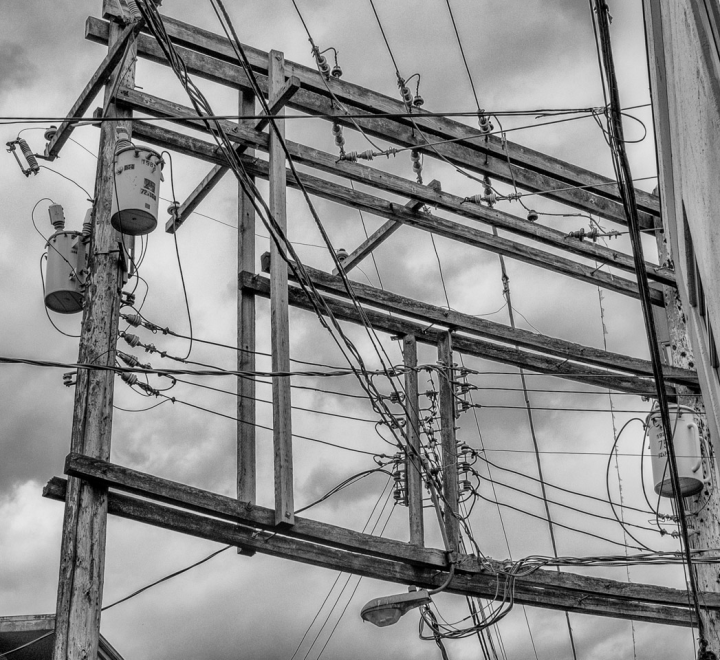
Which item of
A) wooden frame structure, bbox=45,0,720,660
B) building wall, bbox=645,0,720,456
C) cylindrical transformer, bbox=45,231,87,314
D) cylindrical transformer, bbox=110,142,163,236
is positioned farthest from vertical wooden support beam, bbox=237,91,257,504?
building wall, bbox=645,0,720,456

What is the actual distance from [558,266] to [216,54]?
12.9ft

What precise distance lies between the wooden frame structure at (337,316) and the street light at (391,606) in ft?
1.16

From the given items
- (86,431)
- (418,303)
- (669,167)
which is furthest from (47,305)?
(669,167)

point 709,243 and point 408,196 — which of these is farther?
point 408,196

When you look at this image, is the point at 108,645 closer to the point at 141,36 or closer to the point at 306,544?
the point at 306,544

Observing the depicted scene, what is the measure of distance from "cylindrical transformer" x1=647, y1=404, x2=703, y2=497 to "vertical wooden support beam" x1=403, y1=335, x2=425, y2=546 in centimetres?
224

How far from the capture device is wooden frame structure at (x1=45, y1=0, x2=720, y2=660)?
276 inches

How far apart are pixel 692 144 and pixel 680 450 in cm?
523

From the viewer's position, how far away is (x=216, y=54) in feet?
28.6

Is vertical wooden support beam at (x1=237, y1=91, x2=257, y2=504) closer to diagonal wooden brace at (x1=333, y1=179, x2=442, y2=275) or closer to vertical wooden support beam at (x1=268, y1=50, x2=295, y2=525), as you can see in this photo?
vertical wooden support beam at (x1=268, y1=50, x2=295, y2=525)

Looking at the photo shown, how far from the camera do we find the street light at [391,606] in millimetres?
7426

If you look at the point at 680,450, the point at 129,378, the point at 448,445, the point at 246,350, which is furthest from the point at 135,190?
the point at 680,450

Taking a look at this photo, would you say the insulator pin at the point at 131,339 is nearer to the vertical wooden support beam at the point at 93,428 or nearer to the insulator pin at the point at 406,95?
the vertical wooden support beam at the point at 93,428

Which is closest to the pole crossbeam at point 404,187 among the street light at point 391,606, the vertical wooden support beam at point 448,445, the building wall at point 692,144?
the vertical wooden support beam at point 448,445
